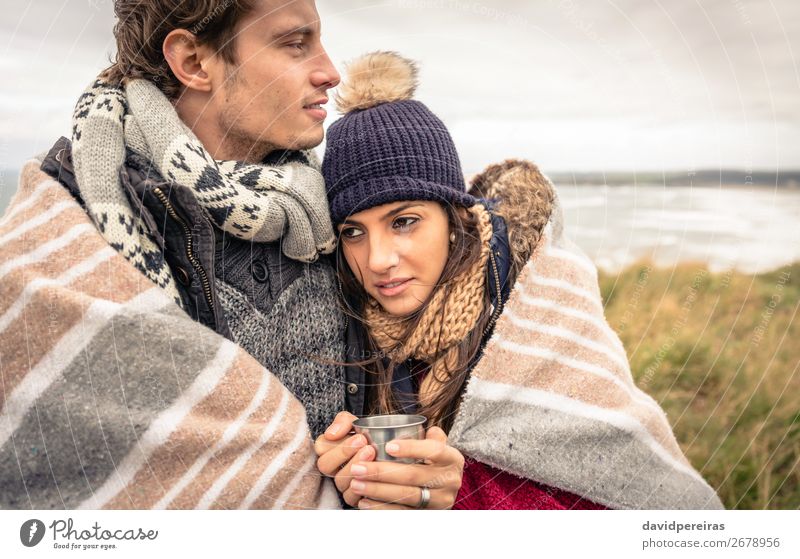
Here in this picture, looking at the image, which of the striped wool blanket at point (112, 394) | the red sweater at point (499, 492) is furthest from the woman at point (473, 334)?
the striped wool blanket at point (112, 394)

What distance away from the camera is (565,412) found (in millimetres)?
1053

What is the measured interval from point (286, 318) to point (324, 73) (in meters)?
0.37

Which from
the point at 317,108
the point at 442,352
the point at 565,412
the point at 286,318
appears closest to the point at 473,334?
the point at 442,352

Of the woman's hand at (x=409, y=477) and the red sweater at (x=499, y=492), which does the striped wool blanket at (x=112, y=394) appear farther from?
the red sweater at (x=499, y=492)

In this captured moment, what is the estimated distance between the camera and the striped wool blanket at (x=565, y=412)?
1044 mm

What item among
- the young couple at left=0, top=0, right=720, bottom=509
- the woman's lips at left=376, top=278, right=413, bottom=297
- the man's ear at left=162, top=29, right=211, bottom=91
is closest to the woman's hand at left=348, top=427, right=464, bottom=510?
the young couple at left=0, top=0, right=720, bottom=509

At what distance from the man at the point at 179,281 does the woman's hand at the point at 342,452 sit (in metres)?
0.02

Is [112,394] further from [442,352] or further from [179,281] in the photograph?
[442,352]

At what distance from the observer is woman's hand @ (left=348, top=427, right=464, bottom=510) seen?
3.07ft

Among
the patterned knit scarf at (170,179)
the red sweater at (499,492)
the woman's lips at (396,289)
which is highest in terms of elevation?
the patterned knit scarf at (170,179)

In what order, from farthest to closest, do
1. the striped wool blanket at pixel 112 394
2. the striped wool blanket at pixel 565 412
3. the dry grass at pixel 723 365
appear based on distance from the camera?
the dry grass at pixel 723 365 → the striped wool blanket at pixel 565 412 → the striped wool blanket at pixel 112 394

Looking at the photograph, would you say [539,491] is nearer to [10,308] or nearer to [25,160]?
[10,308]
